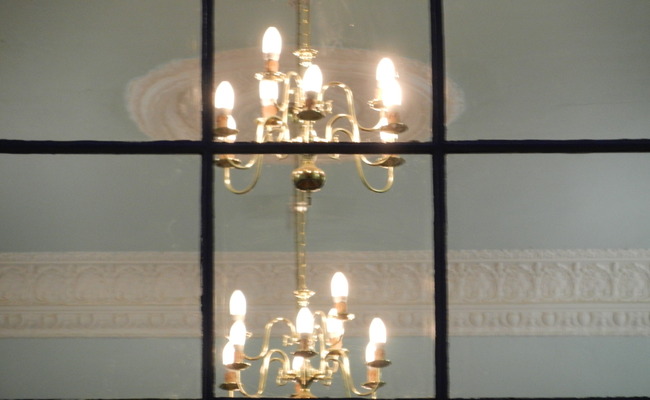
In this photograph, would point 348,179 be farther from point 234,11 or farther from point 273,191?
point 234,11

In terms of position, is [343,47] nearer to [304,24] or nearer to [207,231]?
[304,24]

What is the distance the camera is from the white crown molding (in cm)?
402

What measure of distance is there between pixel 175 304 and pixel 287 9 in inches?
62.4

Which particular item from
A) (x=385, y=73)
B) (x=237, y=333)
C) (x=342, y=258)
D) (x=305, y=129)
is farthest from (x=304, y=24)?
(x=342, y=258)

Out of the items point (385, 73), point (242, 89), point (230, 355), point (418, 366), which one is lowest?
point (418, 366)

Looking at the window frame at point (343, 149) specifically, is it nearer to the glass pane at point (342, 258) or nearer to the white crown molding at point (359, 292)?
the glass pane at point (342, 258)

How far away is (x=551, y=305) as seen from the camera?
13.4ft

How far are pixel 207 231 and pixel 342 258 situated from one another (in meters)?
3.22

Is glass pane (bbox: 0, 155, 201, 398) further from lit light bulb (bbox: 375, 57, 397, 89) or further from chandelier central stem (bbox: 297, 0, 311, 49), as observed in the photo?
lit light bulb (bbox: 375, 57, 397, 89)

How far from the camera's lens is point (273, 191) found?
3.74m

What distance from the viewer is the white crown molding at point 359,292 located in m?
4.02

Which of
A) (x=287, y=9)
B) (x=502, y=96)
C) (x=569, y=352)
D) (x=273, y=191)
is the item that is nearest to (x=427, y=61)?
(x=502, y=96)

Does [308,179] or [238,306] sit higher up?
[308,179]

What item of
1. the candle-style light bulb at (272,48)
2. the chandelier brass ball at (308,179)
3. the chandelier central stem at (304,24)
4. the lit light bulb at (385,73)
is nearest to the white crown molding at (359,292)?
the chandelier central stem at (304,24)
